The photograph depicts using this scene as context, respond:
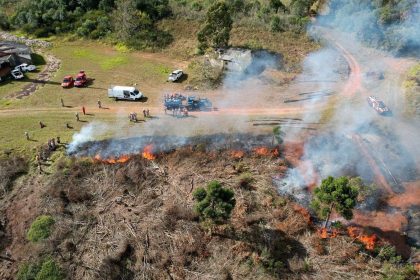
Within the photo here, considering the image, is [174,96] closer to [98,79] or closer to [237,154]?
[98,79]

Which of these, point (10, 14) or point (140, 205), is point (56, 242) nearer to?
point (140, 205)

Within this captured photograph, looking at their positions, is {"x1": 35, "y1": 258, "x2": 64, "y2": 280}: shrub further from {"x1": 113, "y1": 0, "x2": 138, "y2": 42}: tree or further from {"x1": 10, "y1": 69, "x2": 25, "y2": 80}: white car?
{"x1": 113, "y1": 0, "x2": 138, "y2": 42}: tree

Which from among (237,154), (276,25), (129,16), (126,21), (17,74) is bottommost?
(17,74)

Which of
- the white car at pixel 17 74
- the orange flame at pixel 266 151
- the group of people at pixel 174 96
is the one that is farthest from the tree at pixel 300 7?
the white car at pixel 17 74

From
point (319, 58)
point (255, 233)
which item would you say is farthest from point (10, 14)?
point (255, 233)

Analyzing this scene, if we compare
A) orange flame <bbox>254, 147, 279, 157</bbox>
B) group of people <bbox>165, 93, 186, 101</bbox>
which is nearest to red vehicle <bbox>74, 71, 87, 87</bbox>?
group of people <bbox>165, 93, 186, 101</bbox>

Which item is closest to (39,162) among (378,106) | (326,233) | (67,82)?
(67,82)

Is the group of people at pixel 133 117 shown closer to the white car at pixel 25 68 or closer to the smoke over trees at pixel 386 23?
the white car at pixel 25 68
